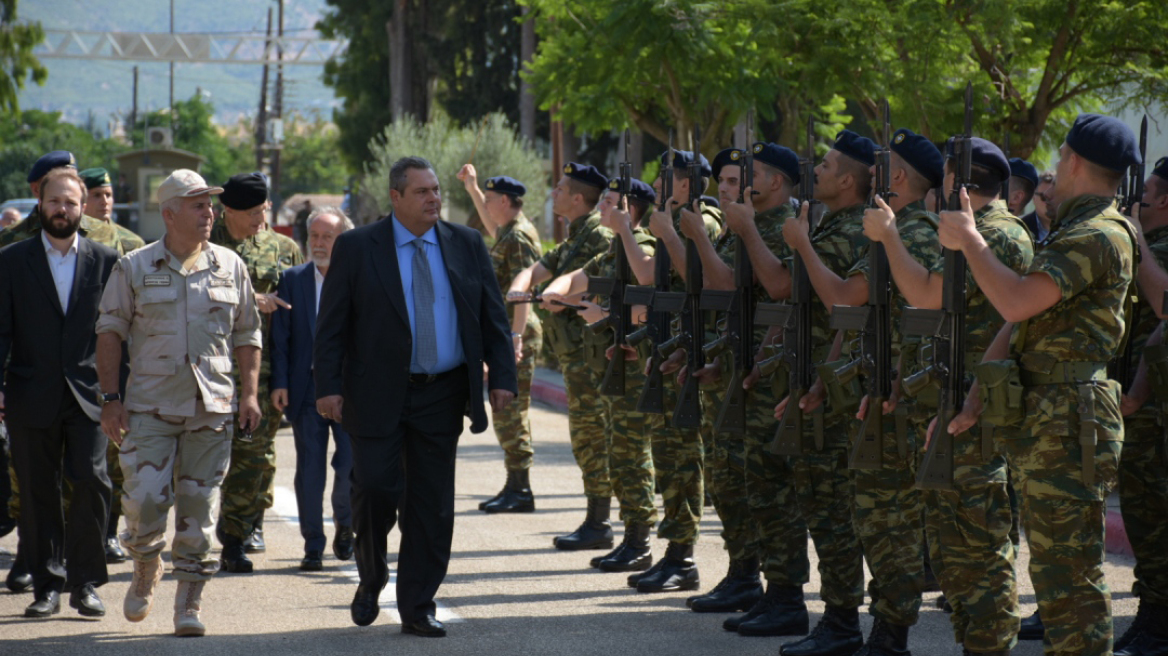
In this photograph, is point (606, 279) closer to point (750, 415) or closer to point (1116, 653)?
point (750, 415)

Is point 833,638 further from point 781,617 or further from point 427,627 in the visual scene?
point 427,627

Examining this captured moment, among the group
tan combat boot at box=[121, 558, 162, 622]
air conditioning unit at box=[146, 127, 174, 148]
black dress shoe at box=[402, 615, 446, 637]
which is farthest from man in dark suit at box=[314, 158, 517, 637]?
air conditioning unit at box=[146, 127, 174, 148]

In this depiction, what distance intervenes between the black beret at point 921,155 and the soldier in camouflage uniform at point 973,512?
38cm

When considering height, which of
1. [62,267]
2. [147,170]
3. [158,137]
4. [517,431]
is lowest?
[517,431]

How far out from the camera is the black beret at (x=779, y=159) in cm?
683

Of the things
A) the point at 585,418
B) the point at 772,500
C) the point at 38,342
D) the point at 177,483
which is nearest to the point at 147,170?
the point at 585,418

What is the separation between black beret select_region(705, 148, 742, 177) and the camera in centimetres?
721

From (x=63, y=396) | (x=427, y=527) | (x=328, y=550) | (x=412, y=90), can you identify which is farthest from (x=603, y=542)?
(x=412, y=90)

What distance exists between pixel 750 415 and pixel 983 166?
1.65 metres

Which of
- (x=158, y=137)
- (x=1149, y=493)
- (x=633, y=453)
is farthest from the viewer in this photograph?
(x=158, y=137)

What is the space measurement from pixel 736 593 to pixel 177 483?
283 cm

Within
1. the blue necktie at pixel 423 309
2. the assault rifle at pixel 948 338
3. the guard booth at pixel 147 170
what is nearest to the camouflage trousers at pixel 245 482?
the blue necktie at pixel 423 309

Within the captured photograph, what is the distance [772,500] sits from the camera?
665 cm

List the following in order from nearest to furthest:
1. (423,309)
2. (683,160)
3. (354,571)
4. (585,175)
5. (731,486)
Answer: (423,309) → (731,486) → (683,160) → (354,571) → (585,175)
